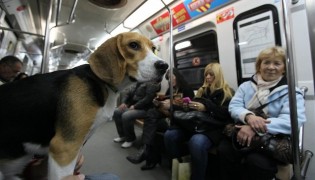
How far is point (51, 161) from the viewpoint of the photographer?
2.70 ft

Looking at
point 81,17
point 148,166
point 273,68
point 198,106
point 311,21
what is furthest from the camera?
point 81,17

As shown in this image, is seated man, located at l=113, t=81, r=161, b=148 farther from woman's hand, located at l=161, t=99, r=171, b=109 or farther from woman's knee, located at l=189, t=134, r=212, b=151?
woman's knee, located at l=189, t=134, r=212, b=151

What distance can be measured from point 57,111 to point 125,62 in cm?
37

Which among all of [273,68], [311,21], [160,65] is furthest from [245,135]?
[160,65]

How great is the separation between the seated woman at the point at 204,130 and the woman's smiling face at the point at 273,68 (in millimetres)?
555

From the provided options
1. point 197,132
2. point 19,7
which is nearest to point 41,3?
point 19,7

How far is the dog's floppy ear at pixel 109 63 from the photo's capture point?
37.6 inches

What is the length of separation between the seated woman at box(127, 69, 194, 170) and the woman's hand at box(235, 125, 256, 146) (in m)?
1.42

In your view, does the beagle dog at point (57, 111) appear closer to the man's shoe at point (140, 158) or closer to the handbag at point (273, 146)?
the handbag at point (273, 146)

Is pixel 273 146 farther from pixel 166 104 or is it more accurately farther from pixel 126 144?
pixel 126 144

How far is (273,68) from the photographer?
2.00 metres

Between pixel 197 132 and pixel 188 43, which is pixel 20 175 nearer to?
pixel 197 132

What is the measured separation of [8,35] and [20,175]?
4.08 meters

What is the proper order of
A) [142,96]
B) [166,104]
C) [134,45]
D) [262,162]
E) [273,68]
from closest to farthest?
[134,45], [262,162], [273,68], [166,104], [142,96]
